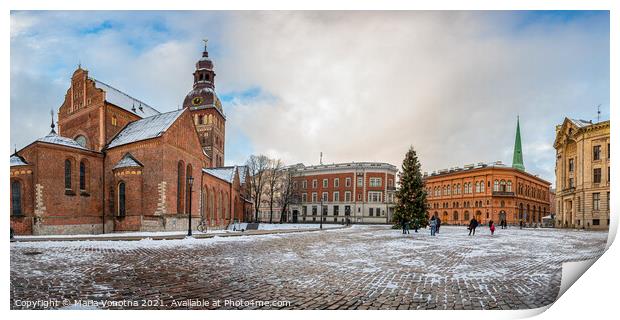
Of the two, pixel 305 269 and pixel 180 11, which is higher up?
pixel 180 11

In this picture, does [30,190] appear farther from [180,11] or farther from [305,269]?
[305,269]

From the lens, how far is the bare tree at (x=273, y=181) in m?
6.30

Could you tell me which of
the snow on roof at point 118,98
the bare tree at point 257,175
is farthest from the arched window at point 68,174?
the bare tree at point 257,175

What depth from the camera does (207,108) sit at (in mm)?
7621

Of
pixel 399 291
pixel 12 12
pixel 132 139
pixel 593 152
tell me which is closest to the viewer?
pixel 399 291

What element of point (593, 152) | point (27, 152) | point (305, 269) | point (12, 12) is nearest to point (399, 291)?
point (305, 269)

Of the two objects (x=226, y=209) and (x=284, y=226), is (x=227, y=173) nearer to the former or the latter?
(x=284, y=226)

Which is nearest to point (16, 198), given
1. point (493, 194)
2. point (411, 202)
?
point (493, 194)

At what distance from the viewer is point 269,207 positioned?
330 inches

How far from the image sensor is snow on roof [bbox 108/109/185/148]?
1243 cm

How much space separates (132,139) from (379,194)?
33.8 feet

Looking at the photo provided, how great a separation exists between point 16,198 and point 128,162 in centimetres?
863

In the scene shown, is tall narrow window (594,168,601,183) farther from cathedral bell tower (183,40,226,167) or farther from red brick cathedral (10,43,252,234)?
cathedral bell tower (183,40,226,167)

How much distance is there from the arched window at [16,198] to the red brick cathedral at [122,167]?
0.02 m
